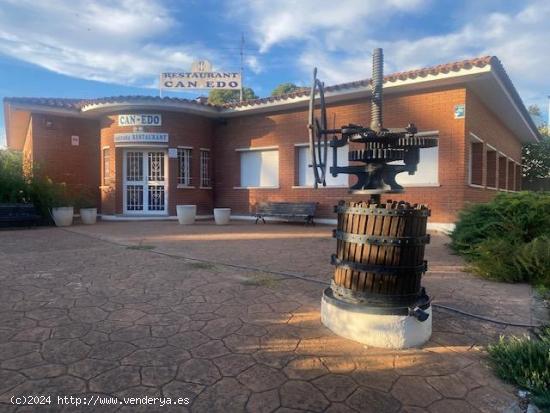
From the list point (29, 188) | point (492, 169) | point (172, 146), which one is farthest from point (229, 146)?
point (492, 169)

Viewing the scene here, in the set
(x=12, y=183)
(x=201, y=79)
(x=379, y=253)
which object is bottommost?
(x=379, y=253)

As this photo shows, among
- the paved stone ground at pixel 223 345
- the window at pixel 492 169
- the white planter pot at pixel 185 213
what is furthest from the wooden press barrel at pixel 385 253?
the window at pixel 492 169

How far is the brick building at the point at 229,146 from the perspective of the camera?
1089cm

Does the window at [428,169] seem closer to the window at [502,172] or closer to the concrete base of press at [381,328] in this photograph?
the window at [502,172]

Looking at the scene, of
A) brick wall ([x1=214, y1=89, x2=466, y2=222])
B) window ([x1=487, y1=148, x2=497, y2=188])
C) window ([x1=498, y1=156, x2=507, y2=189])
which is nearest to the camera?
brick wall ([x1=214, y1=89, x2=466, y2=222])

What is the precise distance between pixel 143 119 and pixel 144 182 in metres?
2.21

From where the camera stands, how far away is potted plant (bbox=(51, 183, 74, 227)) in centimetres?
1197

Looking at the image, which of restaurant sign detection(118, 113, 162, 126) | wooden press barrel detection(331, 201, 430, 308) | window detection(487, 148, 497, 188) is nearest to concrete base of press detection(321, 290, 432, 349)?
wooden press barrel detection(331, 201, 430, 308)

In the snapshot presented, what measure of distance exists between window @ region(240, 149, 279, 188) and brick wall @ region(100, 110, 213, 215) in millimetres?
1717

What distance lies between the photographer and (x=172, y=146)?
13.9 meters

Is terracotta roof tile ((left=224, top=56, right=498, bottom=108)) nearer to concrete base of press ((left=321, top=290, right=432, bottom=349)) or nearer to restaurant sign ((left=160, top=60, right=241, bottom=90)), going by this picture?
concrete base of press ((left=321, top=290, right=432, bottom=349))

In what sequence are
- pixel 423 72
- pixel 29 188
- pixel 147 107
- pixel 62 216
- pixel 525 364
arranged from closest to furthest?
pixel 525 364 → pixel 423 72 → pixel 62 216 → pixel 29 188 → pixel 147 107

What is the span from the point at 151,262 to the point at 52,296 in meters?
1.90

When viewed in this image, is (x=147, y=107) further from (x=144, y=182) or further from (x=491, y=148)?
(x=491, y=148)
